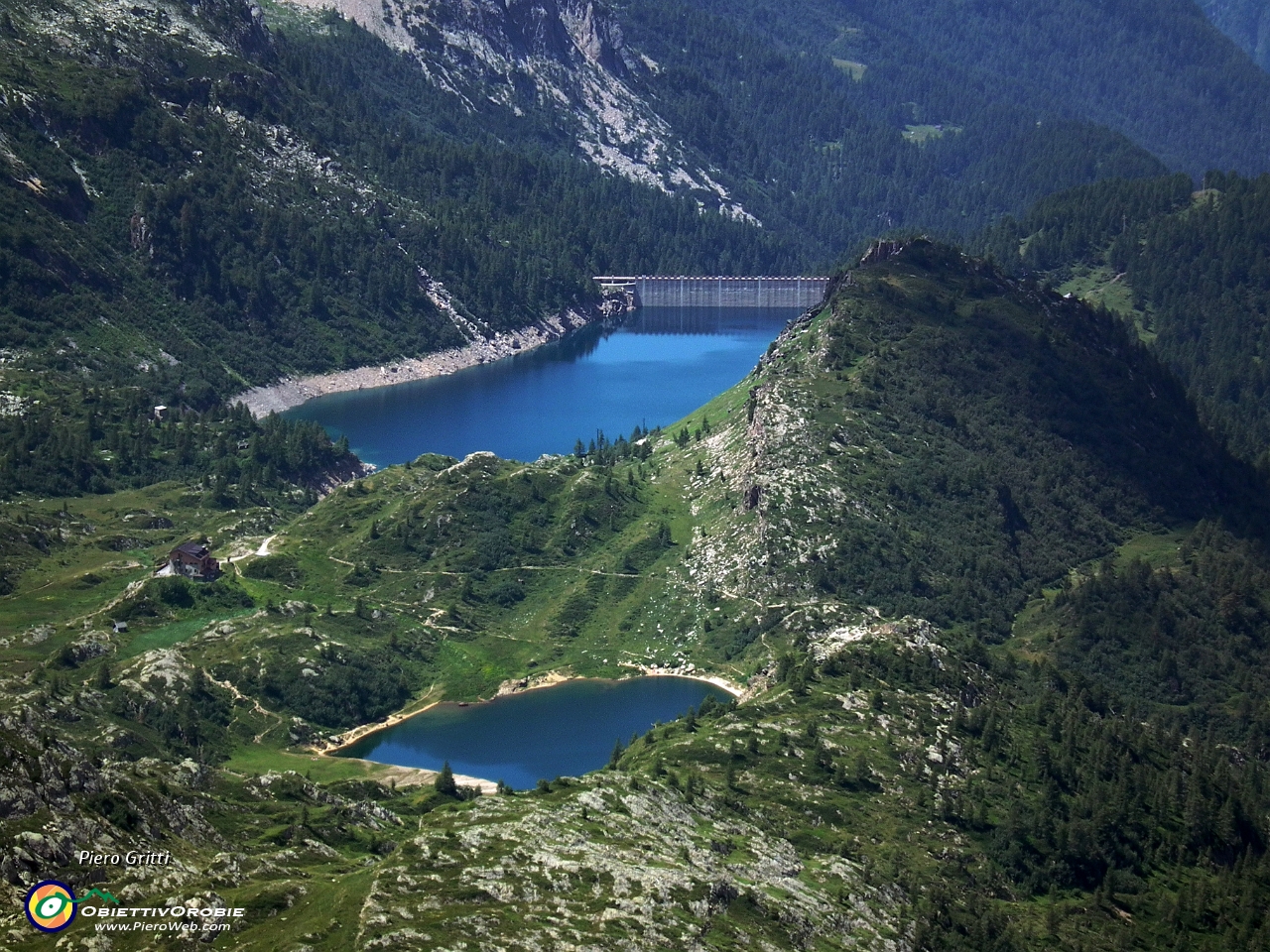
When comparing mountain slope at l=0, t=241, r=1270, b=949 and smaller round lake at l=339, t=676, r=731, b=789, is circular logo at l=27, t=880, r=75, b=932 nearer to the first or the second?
mountain slope at l=0, t=241, r=1270, b=949

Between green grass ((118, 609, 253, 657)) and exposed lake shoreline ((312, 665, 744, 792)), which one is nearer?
exposed lake shoreline ((312, 665, 744, 792))

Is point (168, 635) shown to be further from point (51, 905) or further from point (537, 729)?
point (51, 905)

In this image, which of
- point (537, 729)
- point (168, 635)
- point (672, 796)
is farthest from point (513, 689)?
point (672, 796)

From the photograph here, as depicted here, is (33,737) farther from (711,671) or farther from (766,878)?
(711,671)

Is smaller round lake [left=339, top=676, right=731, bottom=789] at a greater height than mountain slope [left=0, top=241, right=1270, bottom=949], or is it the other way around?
mountain slope [left=0, top=241, right=1270, bottom=949]

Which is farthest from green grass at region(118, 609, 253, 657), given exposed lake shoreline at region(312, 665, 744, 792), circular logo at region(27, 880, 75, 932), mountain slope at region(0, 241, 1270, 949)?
circular logo at region(27, 880, 75, 932)

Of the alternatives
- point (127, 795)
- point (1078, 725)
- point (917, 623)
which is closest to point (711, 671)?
point (917, 623)
